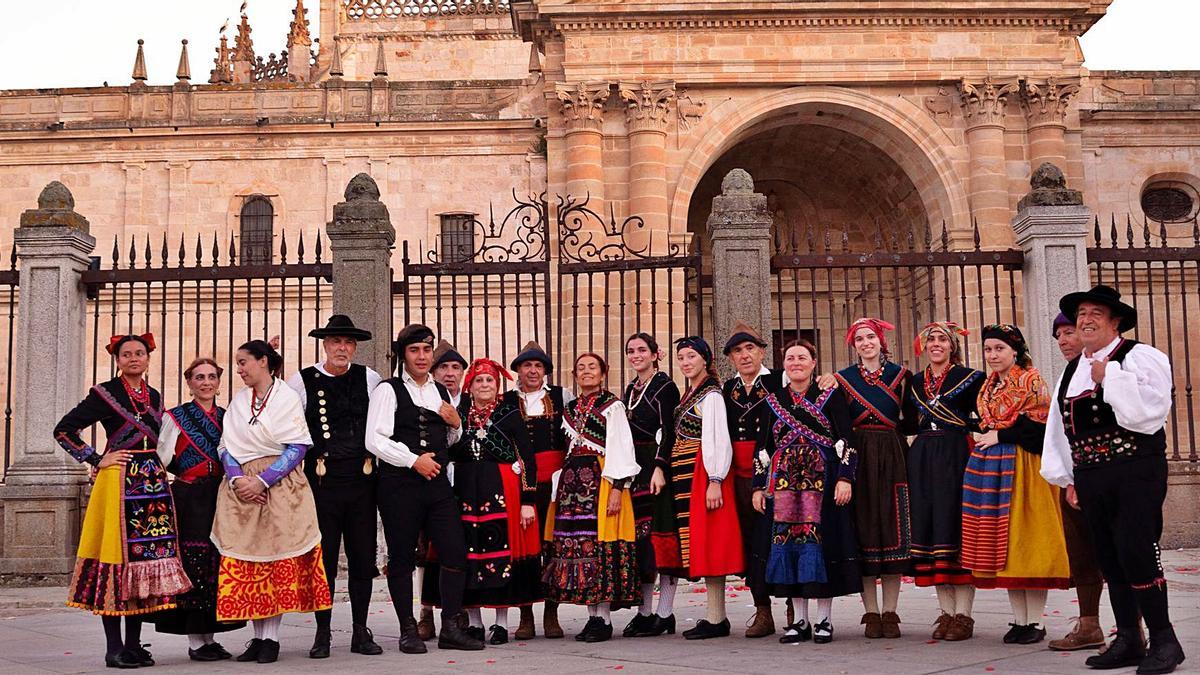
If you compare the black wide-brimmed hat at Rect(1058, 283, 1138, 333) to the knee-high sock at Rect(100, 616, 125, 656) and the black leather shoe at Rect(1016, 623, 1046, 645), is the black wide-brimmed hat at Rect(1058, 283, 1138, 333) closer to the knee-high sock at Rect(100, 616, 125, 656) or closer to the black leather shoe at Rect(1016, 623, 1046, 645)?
the black leather shoe at Rect(1016, 623, 1046, 645)

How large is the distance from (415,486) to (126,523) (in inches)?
62.4

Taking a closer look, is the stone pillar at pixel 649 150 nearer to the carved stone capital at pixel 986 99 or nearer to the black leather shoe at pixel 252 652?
the carved stone capital at pixel 986 99

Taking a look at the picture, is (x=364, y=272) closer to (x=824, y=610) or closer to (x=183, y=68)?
(x=824, y=610)

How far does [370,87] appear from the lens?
952 inches

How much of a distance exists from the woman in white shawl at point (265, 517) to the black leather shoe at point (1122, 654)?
4.05m

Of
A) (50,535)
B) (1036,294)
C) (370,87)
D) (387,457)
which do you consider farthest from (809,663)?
(370,87)

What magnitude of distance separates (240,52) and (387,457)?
37.2m

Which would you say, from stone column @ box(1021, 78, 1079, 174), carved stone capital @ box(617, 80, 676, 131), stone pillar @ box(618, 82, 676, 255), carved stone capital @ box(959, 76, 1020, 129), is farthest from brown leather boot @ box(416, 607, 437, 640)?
stone column @ box(1021, 78, 1079, 174)

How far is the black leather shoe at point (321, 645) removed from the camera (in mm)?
6984

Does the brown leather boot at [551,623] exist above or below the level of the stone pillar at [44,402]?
below

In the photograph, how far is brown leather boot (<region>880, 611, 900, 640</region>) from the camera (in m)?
7.24

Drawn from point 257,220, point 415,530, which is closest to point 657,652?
point 415,530

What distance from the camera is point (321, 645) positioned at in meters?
7.01

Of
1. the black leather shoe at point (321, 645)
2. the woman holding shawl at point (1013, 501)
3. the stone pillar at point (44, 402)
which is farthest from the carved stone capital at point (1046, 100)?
the black leather shoe at point (321, 645)
